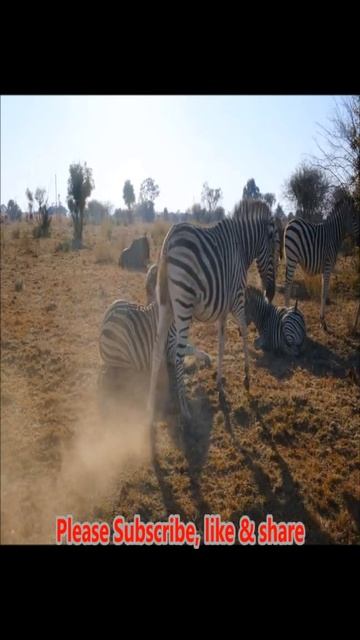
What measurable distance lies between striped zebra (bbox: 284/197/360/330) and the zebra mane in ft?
8.00

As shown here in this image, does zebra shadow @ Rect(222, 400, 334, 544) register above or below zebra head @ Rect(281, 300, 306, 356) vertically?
below

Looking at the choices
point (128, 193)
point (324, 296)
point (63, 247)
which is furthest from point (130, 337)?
point (128, 193)

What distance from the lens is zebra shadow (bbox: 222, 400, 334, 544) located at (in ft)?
11.2

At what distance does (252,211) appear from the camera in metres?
6.75

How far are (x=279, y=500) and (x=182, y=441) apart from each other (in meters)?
1.26

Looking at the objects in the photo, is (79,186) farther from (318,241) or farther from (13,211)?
(13,211)

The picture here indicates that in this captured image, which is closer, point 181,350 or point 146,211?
point 181,350

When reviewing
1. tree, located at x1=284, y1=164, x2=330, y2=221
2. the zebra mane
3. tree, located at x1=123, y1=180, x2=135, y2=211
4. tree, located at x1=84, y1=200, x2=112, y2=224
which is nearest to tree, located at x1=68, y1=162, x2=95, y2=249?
tree, located at x1=284, y1=164, x2=330, y2=221

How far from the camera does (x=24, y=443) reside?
4277 mm

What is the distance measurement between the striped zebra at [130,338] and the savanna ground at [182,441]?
0.38m

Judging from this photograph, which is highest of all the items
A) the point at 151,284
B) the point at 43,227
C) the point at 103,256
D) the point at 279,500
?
the point at 43,227

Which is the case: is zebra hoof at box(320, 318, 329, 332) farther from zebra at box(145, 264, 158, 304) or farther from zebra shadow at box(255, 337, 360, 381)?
zebra at box(145, 264, 158, 304)
